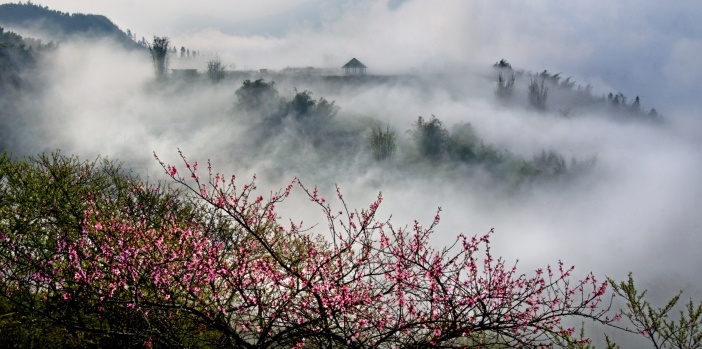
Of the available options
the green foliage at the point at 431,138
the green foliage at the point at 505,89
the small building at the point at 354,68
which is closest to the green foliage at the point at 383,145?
the green foliage at the point at 431,138

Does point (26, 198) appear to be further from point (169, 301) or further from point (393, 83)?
point (393, 83)

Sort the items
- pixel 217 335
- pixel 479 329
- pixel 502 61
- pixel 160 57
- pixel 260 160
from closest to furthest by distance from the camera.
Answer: pixel 479 329
pixel 217 335
pixel 160 57
pixel 260 160
pixel 502 61

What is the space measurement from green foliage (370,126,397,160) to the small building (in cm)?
2151

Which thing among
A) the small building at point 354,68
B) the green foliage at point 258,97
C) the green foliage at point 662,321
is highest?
the small building at point 354,68

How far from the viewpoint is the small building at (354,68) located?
485 ft

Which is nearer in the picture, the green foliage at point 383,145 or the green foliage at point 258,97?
the green foliage at point 258,97

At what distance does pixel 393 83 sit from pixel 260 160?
5125 centimetres

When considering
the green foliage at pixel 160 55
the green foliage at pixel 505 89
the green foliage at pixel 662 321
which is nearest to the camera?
the green foliage at pixel 662 321

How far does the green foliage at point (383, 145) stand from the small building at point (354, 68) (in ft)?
70.6

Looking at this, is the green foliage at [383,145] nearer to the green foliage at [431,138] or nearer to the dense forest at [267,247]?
the dense forest at [267,247]

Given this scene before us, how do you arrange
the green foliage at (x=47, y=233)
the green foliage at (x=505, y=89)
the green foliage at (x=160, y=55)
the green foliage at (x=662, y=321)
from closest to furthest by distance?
the green foliage at (x=47, y=233) → the green foliage at (x=662, y=321) → the green foliage at (x=160, y=55) → the green foliage at (x=505, y=89)

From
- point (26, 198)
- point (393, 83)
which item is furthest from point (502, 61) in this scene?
point (26, 198)

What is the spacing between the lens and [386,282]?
820 centimetres

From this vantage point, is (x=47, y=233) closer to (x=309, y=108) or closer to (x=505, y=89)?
(x=309, y=108)
